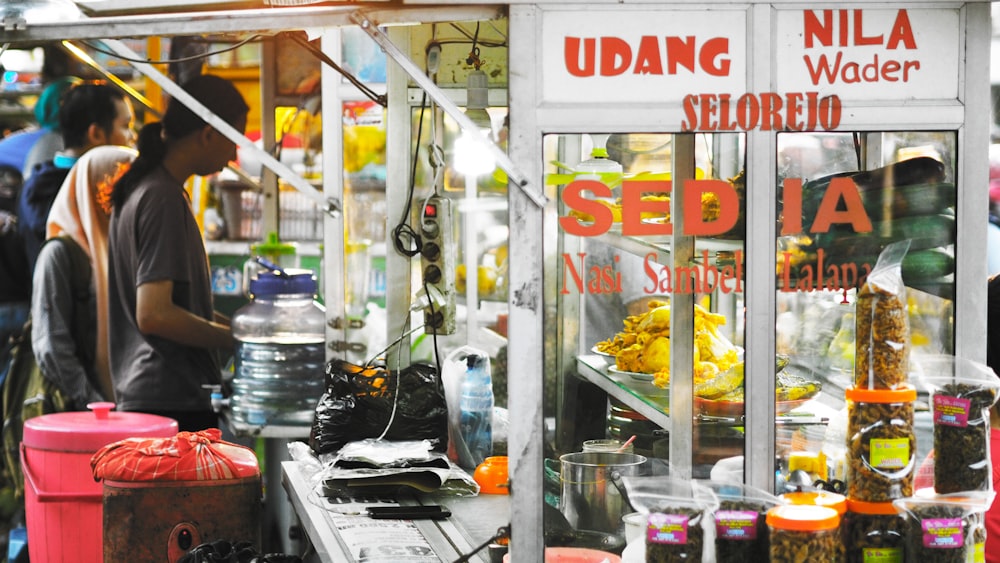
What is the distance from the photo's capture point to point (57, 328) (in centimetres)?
540

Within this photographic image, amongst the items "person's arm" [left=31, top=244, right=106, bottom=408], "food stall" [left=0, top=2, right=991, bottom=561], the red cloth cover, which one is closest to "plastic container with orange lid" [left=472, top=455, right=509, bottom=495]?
the red cloth cover

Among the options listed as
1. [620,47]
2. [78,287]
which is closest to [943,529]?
[620,47]

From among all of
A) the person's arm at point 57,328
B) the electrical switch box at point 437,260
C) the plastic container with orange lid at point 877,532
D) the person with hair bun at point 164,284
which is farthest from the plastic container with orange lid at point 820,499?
the person's arm at point 57,328

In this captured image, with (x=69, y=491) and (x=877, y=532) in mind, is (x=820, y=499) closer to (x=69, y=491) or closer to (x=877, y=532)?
(x=877, y=532)

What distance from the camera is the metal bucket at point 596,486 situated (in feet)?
9.25

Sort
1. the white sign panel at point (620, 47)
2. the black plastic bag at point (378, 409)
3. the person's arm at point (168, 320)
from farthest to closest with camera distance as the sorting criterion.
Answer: the person's arm at point (168, 320) → the black plastic bag at point (378, 409) → the white sign panel at point (620, 47)

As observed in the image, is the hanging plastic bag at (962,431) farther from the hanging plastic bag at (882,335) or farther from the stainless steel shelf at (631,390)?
the stainless steel shelf at (631,390)

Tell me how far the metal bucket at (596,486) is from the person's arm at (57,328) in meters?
3.34

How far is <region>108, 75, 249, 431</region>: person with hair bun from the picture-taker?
4.79m

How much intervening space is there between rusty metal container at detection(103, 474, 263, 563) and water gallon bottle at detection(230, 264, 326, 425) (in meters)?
1.16

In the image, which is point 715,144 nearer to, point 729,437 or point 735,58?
point 735,58

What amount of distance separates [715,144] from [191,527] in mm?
2289

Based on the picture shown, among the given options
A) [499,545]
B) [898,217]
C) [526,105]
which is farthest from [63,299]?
[898,217]

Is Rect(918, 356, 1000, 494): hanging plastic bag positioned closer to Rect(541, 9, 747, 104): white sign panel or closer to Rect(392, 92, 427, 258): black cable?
Rect(541, 9, 747, 104): white sign panel
